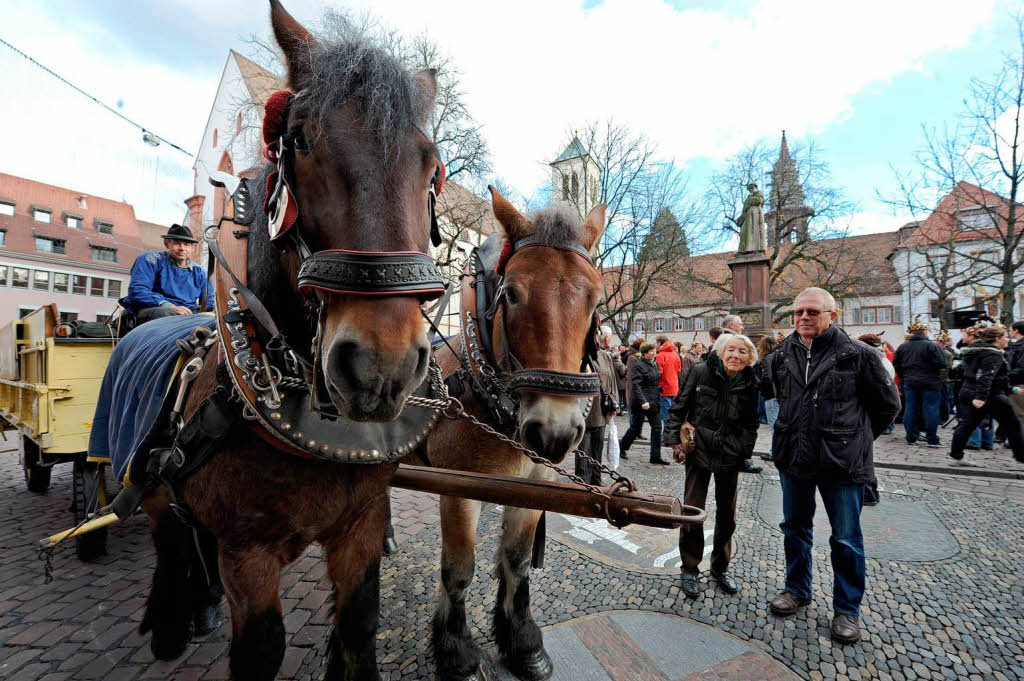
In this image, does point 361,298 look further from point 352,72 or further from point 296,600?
point 296,600

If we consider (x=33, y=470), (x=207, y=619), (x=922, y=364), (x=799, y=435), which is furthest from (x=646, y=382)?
(x=33, y=470)

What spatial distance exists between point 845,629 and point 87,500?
5.66m

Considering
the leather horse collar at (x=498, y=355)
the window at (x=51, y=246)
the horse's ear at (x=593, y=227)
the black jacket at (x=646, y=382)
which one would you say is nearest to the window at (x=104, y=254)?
the window at (x=51, y=246)

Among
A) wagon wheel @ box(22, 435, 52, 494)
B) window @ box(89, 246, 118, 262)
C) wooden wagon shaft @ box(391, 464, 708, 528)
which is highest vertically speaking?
window @ box(89, 246, 118, 262)

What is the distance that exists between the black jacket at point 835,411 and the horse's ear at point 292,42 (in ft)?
10.7

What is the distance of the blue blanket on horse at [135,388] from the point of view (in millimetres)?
1849

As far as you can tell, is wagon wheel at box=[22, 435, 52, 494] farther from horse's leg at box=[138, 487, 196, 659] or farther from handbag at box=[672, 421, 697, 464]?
handbag at box=[672, 421, 697, 464]

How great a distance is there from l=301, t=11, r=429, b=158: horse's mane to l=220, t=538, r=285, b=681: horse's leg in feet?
4.17

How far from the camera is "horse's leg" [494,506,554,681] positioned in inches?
94.4

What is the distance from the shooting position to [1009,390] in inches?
275

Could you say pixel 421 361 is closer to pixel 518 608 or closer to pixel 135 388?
pixel 135 388

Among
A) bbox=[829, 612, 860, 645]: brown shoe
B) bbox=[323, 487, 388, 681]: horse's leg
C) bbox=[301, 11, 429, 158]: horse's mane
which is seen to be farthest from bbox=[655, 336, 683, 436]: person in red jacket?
bbox=[301, 11, 429, 158]: horse's mane

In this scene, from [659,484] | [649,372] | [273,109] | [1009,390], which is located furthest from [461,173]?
[273,109]

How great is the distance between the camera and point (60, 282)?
32.0m
